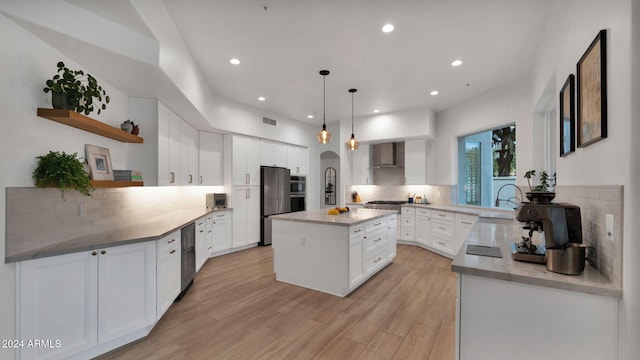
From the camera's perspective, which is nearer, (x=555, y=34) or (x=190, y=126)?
(x=555, y=34)

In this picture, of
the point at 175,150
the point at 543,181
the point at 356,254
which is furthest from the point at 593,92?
the point at 175,150

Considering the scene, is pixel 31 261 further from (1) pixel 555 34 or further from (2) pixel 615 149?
(1) pixel 555 34

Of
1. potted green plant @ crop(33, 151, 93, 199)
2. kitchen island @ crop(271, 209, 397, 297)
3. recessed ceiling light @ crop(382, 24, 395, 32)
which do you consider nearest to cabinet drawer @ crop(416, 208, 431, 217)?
kitchen island @ crop(271, 209, 397, 297)

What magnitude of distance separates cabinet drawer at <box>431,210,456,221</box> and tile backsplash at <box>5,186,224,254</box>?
4.84m

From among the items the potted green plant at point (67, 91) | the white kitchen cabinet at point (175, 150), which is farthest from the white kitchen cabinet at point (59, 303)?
the white kitchen cabinet at point (175, 150)

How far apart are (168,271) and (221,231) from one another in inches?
91.2

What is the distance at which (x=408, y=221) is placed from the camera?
567cm

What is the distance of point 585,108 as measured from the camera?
1.55m

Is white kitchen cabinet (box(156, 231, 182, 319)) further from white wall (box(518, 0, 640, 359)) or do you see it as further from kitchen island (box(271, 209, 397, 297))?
white wall (box(518, 0, 640, 359))

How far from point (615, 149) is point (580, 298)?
71 cm

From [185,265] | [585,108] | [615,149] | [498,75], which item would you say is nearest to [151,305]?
[185,265]

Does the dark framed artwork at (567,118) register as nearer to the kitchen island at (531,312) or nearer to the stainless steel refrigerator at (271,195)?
the kitchen island at (531,312)

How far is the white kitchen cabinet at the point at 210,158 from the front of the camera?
4.97 meters

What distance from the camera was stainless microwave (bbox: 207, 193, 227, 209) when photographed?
16.3 feet
